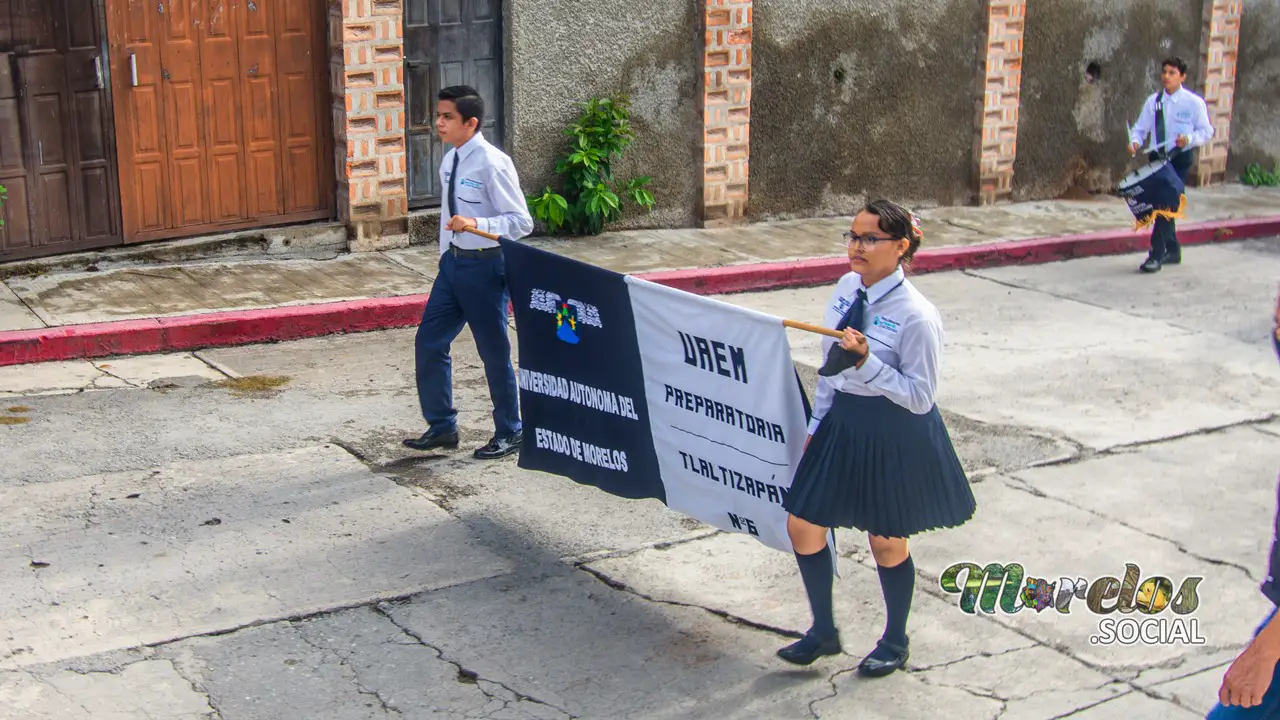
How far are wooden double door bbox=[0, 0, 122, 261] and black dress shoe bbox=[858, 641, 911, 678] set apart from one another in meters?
7.89

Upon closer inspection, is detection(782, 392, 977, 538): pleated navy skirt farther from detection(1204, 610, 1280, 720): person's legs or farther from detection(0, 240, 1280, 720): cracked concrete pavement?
detection(1204, 610, 1280, 720): person's legs

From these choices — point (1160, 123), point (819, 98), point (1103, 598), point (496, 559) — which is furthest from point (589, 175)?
point (1103, 598)

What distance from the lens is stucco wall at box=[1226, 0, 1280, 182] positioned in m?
17.9

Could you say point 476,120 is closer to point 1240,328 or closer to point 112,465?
point 112,465

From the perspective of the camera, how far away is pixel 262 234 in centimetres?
1245

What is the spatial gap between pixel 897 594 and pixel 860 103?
986cm

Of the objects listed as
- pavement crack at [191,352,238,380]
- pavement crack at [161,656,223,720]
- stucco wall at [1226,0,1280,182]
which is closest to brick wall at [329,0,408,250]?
pavement crack at [191,352,238,380]

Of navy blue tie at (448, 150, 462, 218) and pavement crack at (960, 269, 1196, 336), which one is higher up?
navy blue tie at (448, 150, 462, 218)

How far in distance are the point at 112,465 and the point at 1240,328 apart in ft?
26.7

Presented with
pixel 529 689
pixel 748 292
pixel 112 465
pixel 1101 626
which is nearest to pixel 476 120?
pixel 112 465

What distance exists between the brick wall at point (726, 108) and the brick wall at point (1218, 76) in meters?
6.19

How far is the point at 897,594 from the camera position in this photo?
6012mm

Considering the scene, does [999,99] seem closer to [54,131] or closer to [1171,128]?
[1171,128]

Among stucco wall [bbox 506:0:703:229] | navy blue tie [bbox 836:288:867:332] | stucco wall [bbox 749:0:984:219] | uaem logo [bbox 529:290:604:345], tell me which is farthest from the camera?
stucco wall [bbox 749:0:984:219]
